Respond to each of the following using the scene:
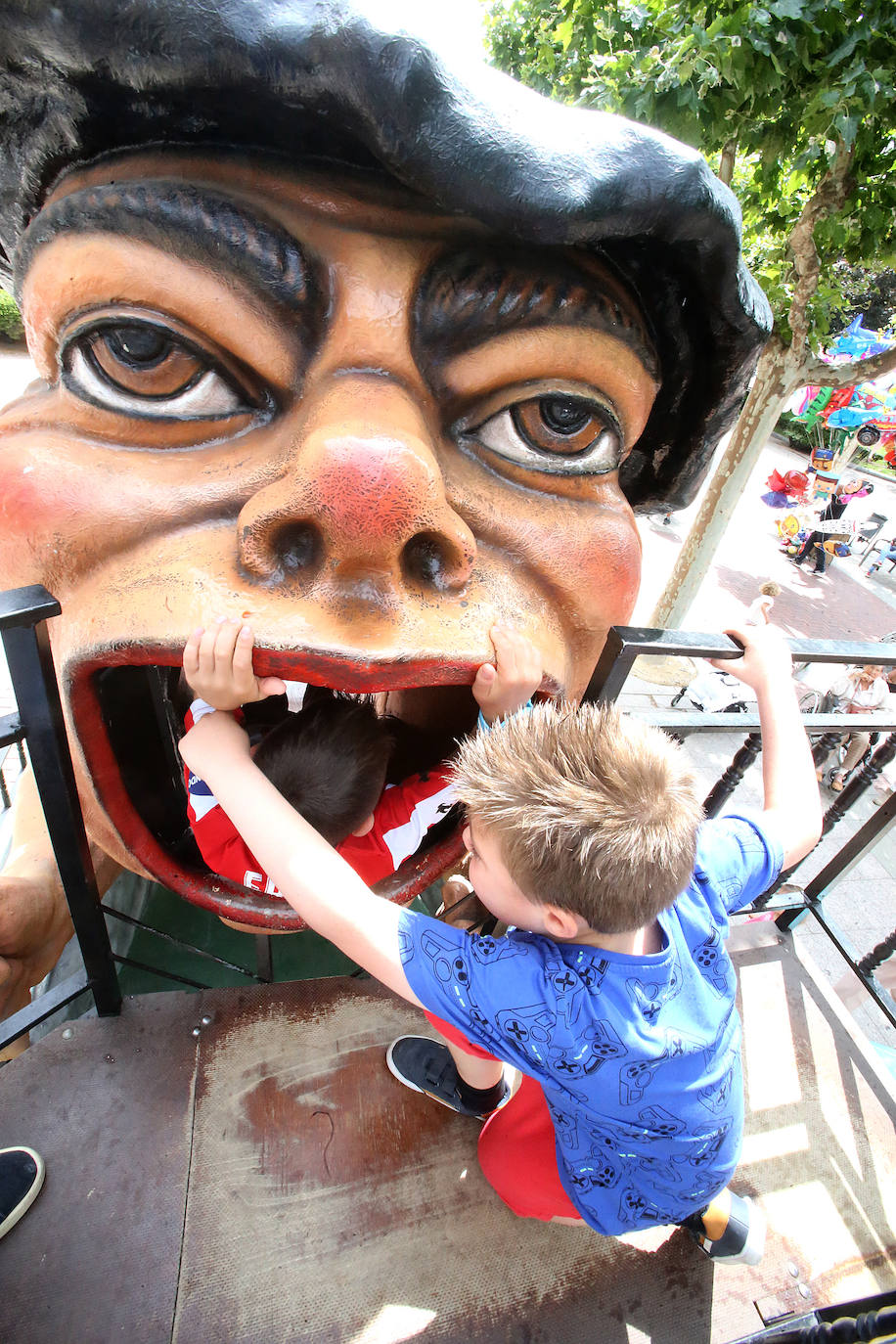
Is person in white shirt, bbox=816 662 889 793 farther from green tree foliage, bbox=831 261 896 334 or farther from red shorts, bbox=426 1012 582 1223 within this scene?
green tree foliage, bbox=831 261 896 334

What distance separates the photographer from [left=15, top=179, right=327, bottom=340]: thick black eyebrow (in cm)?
93

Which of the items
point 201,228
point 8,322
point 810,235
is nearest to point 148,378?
point 201,228

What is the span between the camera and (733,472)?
5.05 meters

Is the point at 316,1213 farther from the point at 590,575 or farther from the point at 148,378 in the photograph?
the point at 148,378

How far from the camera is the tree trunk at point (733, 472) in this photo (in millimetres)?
4613

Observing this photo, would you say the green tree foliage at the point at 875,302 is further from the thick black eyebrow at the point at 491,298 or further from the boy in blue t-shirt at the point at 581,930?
the boy in blue t-shirt at the point at 581,930

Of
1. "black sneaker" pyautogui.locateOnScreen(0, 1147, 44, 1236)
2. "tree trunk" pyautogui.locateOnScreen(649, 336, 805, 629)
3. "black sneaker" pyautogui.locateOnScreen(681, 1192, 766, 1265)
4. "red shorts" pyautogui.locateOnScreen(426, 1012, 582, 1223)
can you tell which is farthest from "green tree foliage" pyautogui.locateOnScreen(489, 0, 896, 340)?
"black sneaker" pyautogui.locateOnScreen(0, 1147, 44, 1236)

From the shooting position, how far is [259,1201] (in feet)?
4.17

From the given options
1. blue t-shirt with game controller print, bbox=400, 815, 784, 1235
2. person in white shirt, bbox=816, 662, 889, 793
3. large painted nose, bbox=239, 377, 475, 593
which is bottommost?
person in white shirt, bbox=816, 662, 889, 793

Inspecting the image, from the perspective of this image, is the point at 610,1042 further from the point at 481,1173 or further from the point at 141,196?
the point at 141,196

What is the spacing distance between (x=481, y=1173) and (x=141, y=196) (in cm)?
178

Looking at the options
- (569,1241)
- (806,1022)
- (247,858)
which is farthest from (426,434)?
(806,1022)

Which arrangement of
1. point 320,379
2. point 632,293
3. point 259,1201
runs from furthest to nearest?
point 259,1201
point 632,293
point 320,379

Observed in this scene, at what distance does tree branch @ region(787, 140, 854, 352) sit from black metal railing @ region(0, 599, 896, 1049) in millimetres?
3042
